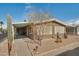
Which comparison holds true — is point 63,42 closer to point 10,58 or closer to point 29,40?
point 29,40

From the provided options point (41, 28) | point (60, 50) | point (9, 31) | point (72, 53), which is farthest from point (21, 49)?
point (72, 53)

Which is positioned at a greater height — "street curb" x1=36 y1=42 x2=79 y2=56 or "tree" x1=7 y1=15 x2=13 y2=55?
"tree" x1=7 y1=15 x2=13 y2=55

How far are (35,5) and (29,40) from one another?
54 centimetres

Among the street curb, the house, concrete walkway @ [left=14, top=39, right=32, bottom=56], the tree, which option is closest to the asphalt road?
the street curb

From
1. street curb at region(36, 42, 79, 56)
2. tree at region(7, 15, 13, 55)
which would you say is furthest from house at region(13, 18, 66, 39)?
street curb at region(36, 42, 79, 56)

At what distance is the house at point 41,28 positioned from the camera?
Result: 14.5 feet

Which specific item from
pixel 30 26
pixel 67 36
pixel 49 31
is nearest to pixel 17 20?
pixel 30 26

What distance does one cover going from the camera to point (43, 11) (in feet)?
14.5

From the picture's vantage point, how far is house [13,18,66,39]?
174 inches

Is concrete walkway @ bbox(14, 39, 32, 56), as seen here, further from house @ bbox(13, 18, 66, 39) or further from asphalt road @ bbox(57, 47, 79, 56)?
asphalt road @ bbox(57, 47, 79, 56)

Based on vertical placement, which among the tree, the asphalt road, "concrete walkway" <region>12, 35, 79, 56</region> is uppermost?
the tree

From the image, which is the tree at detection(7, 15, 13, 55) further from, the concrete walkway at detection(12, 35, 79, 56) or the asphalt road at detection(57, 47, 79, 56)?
the asphalt road at detection(57, 47, 79, 56)

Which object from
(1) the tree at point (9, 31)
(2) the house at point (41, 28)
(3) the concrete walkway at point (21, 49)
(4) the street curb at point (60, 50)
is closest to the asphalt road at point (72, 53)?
(4) the street curb at point (60, 50)

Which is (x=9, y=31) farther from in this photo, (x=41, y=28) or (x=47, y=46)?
(x=47, y=46)
